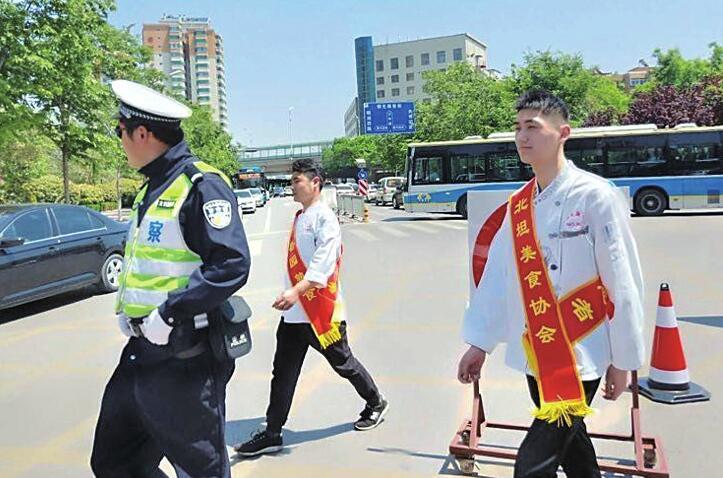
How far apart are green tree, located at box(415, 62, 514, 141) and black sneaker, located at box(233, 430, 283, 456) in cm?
3386

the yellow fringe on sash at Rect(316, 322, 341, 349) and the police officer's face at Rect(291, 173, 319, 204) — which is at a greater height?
the police officer's face at Rect(291, 173, 319, 204)

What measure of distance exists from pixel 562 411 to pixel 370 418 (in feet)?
6.88

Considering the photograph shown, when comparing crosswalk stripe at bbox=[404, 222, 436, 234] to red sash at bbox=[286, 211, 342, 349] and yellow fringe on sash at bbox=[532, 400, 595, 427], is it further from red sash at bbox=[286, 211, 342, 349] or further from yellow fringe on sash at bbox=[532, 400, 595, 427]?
yellow fringe on sash at bbox=[532, 400, 595, 427]

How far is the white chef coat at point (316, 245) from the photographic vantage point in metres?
3.82

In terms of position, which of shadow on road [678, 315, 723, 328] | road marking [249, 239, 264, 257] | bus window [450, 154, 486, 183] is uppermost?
bus window [450, 154, 486, 183]

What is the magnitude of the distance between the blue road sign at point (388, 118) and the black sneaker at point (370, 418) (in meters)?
38.6

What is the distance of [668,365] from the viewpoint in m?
4.59

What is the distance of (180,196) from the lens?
2281mm

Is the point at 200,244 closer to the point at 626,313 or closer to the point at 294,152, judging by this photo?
the point at 626,313

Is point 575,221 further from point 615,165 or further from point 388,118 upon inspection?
point 388,118

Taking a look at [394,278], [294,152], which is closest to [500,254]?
[394,278]

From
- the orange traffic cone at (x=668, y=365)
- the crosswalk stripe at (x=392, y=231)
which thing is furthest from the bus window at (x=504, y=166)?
the orange traffic cone at (x=668, y=365)

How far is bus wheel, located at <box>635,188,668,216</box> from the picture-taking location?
21.0 metres

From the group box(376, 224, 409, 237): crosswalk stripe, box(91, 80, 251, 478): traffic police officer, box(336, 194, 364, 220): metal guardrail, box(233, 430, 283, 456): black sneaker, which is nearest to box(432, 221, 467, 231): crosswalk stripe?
box(376, 224, 409, 237): crosswalk stripe
